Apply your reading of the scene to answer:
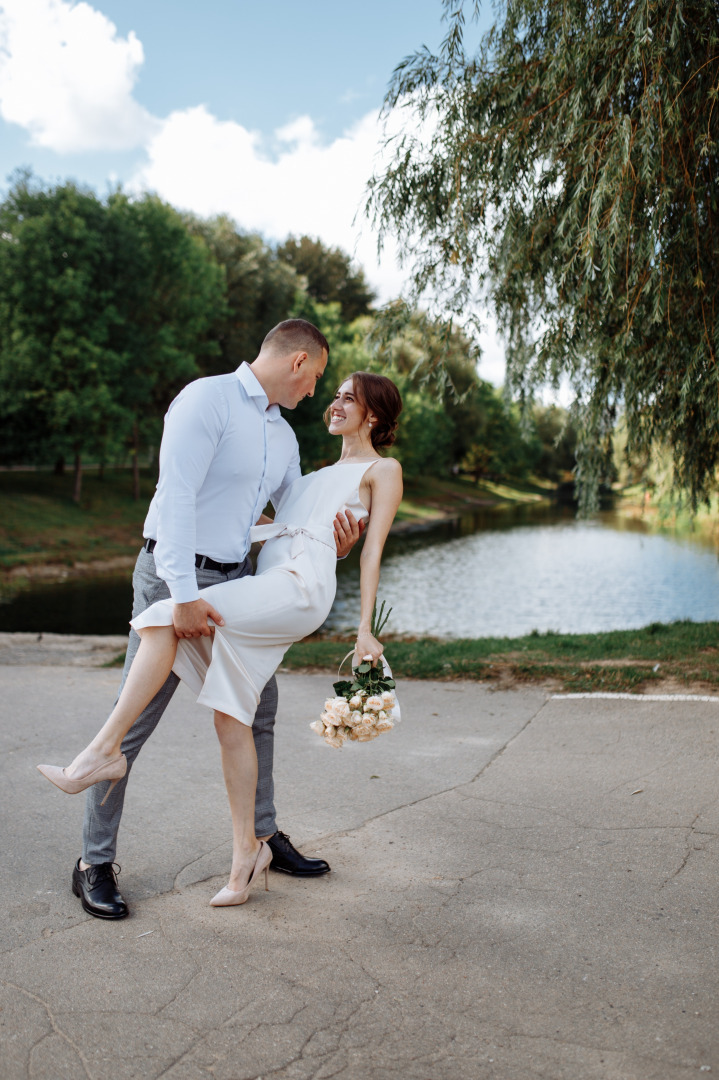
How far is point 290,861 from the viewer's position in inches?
134

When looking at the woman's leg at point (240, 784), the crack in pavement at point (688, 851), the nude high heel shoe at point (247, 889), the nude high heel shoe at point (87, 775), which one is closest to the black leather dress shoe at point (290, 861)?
the nude high heel shoe at point (247, 889)

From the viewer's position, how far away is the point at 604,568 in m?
24.3

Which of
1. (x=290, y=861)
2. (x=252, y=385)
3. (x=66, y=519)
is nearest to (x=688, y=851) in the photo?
(x=290, y=861)

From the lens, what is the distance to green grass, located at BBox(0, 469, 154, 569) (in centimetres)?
2383

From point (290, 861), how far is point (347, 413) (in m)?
1.85

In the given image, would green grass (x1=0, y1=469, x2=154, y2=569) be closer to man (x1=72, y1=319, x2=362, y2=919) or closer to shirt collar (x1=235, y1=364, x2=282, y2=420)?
man (x1=72, y1=319, x2=362, y2=919)

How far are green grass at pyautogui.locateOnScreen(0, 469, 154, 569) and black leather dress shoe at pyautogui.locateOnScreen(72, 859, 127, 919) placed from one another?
20.0m

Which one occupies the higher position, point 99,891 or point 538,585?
point 99,891

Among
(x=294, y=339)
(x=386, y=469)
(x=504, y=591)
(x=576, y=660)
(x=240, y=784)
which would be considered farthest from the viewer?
(x=504, y=591)

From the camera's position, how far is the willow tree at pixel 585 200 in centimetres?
635

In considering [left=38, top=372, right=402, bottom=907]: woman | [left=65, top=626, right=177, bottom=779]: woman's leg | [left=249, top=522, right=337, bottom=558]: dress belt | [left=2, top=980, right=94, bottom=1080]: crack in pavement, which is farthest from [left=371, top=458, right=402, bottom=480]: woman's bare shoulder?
[left=2, top=980, right=94, bottom=1080]: crack in pavement

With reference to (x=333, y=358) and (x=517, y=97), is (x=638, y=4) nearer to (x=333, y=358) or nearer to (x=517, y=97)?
(x=517, y=97)

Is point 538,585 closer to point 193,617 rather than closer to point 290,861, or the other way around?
point 290,861

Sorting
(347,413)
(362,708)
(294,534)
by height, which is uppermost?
(347,413)
